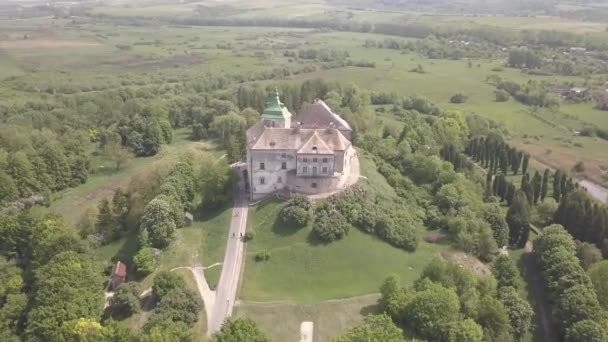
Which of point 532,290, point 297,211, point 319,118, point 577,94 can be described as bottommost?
point 532,290

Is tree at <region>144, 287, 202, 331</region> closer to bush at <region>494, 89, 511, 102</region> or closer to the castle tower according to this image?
the castle tower

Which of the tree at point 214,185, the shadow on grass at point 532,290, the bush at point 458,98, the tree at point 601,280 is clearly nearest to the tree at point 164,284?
the tree at point 214,185

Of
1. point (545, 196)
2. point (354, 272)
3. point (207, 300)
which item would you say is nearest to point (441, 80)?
point (545, 196)

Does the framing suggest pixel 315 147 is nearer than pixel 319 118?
Yes

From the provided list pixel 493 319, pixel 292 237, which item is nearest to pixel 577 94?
pixel 493 319

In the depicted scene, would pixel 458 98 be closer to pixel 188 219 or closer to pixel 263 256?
pixel 188 219

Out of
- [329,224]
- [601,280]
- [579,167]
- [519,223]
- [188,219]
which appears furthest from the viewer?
[579,167]

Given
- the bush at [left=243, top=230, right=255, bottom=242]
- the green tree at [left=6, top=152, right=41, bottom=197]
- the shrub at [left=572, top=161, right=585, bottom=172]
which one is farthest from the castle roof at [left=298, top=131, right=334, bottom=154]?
the shrub at [left=572, top=161, right=585, bottom=172]
